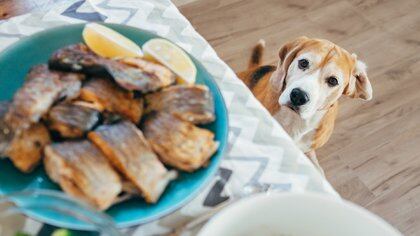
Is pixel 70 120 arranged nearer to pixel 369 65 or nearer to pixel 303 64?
pixel 303 64

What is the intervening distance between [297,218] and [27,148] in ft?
1.09

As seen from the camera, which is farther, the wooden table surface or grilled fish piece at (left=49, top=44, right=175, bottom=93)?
the wooden table surface

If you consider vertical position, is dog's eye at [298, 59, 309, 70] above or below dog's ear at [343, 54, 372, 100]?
above

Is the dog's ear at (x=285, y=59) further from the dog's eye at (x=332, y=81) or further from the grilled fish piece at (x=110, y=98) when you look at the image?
the grilled fish piece at (x=110, y=98)

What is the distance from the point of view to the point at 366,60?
182cm

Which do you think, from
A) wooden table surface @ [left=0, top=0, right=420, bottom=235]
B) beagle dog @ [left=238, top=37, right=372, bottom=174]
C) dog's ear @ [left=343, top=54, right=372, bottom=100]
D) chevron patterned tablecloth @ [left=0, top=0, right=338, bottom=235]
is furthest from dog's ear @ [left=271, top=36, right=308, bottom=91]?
wooden table surface @ [left=0, top=0, right=420, bottom=235]

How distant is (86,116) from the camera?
2.00 ft

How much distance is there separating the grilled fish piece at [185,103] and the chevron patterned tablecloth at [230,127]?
0.33 feet

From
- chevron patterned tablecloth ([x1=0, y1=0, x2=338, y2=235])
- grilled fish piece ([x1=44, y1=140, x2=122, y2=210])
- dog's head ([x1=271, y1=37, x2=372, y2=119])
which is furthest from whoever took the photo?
dog's head ([x1=271, y1=37, x2=372, y2=119])

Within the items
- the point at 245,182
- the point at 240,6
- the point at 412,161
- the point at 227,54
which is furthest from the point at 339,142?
the point at 245,182

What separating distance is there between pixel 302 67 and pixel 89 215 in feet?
2.54

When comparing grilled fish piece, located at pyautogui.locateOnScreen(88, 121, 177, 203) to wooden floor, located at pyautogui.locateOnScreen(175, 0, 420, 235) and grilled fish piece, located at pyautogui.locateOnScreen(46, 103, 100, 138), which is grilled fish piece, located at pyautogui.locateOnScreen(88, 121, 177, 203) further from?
wooden floor, located at pyautogui.locateOnScreen(175, 0, 420, 235)

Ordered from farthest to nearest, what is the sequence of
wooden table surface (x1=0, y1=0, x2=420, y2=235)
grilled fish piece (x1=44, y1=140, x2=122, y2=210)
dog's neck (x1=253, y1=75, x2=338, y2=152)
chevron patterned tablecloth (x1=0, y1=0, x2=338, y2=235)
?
wooden table surface (x1=0, y1=0, x2=420, y2=235)
dog's neck (x1=253, y1=75, x2=338, y2=152)
chevron patterned tablecloth (x1=0, y1=0, x2=338, y2=235)
grilled fish piece (x1=44, y1=140, x2=122, y2=210)

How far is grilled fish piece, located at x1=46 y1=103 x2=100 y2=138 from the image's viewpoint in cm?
60
